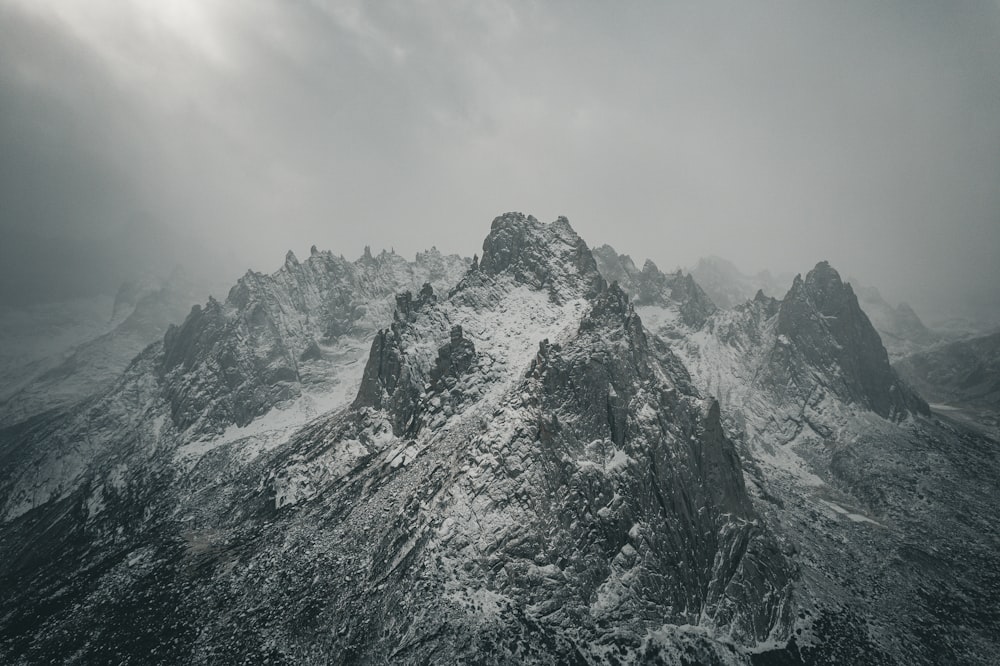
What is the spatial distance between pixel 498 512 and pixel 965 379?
721 ft

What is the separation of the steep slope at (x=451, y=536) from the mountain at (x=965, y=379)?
134544 millimetres

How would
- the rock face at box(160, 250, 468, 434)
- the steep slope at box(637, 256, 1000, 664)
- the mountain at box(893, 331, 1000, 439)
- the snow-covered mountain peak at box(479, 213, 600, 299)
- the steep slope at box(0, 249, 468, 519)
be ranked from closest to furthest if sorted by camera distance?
the steep slope at box(637, 256, 1000, 664) → the snow-covered mountain peak at box(479, 213, 600, 299) → the steep slope at box(0, 249, 468, 519) → the rock face at box(160, 250, 468, 434) → the mountain at box(893, 331, 1000, 439)

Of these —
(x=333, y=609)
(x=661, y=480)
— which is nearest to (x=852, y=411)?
(x=661, y=480)

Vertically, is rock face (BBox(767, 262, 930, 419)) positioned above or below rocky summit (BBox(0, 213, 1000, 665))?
above

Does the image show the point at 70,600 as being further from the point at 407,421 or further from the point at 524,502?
the point at 524,502

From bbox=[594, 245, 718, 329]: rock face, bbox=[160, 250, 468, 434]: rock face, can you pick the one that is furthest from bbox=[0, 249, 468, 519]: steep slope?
bbox=[594, 245, 718, 329]: rock face

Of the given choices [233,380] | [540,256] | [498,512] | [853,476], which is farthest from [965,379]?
[233,380]

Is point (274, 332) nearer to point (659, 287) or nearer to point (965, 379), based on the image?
point (659, 287)

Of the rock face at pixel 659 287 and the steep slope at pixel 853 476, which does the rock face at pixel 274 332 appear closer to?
the rock face at pixel 659 287

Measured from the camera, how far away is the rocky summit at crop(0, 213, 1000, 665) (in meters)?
53.8

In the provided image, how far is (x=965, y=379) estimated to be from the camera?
568ft

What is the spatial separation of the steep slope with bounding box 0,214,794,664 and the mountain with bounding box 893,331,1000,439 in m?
135

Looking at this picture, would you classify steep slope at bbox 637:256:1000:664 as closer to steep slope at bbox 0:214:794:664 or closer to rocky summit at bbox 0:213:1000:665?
rocky summit at bbox 0:213:1000:665

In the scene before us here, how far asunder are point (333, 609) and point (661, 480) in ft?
160
